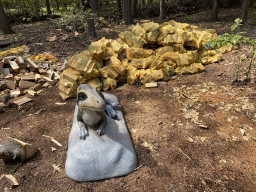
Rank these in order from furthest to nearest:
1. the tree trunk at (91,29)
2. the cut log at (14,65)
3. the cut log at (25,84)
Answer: the tree trunk at (91,29) < the cut log at (14,65) < the cut log at (25,84)

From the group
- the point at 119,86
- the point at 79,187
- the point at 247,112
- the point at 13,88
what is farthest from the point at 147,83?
the point at 13,88

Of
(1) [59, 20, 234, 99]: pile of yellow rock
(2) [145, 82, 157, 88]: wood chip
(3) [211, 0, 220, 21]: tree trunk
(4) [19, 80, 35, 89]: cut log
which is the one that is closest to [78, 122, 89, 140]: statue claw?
(1) [59, 20, 234, 99]: pile of yellow rock

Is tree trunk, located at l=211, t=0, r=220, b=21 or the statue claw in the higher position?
tree trunk, located at l=211, t=0, r=220, b=21

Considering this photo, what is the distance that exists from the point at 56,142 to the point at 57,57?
4136mm

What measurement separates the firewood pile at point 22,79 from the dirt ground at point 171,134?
258mm

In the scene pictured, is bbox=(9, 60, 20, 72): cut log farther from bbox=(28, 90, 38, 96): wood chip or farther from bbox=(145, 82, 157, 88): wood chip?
→ bbox=(145, 82, 157, 88): wood chip

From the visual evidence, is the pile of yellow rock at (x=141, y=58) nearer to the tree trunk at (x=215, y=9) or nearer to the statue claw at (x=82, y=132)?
the statue claw at (x=82, y=132)

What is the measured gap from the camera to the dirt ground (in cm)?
232

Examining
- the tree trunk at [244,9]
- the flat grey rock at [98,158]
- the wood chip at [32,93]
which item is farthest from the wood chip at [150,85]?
the tree trunk at [244,9]

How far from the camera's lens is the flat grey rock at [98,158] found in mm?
2350

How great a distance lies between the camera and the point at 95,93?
7.81 feet

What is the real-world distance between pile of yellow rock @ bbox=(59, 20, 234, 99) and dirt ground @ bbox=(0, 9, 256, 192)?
292 millimetres

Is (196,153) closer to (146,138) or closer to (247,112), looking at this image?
(146,138)

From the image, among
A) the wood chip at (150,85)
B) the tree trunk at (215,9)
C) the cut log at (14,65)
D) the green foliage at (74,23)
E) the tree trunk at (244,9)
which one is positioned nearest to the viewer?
the wood chip at (150,85)
